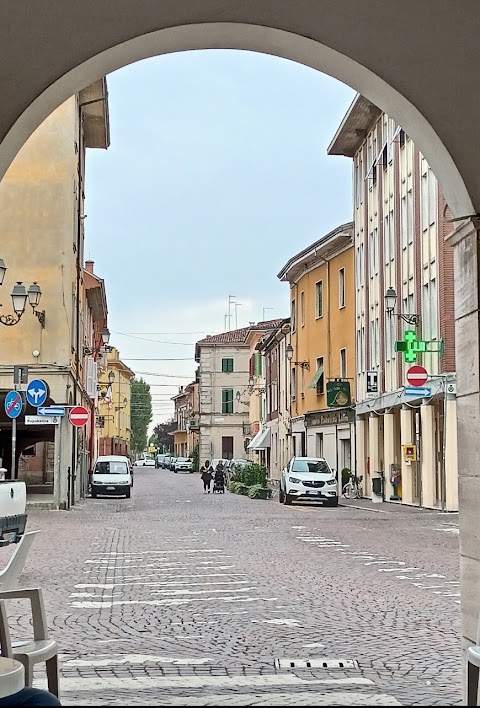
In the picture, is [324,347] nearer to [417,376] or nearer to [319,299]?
[319,299]

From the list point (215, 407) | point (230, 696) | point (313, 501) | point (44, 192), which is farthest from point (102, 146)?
point (215, 407)

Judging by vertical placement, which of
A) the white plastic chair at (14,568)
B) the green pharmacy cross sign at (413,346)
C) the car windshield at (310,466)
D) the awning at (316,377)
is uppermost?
the awning at (316,377)

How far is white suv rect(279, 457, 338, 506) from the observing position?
114 ft

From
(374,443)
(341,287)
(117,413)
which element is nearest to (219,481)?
(374,443)

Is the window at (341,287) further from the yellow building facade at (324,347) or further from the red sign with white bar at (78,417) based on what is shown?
the red sign with white bar at (78,417)

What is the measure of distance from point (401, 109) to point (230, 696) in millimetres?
3722

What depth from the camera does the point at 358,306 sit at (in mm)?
42812

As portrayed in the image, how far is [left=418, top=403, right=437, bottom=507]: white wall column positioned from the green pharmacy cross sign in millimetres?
2093

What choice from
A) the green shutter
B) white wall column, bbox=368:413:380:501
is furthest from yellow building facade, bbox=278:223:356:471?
the green shutter

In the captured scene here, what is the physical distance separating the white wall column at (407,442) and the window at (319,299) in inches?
563

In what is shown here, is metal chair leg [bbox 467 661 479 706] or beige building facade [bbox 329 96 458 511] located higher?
beige building facade [bbox 329 96 458 511]

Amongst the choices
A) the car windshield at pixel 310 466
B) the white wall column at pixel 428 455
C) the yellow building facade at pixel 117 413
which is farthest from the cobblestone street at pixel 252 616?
the yellow building facade at pixel 117 413

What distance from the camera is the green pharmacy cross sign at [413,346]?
2912 cm

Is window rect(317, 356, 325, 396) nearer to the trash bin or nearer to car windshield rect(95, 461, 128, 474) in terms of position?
the trash bin
